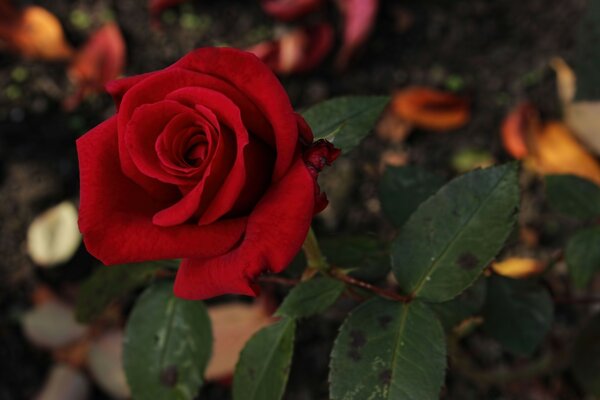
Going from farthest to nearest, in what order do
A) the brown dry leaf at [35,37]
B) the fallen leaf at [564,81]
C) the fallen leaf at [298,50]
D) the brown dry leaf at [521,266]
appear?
the brown dry leaf at [35,37]
the fallen leaf at [298,50]
the fallen leaf at [564,81]
the brown dry leaf at [521,266]

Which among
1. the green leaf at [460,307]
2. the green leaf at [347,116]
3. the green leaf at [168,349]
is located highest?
the green leaf at [347,116]

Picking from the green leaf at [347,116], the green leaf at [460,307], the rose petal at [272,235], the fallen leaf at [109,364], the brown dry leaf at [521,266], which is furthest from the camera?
the fallen leaf at [109,364]

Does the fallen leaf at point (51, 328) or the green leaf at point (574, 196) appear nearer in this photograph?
the green leaf at point (574, 196)

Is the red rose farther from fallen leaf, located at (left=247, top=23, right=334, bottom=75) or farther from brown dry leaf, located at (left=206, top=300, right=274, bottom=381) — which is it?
fallen leaf, located at (left=247, top=23, right=334, bottom=75)

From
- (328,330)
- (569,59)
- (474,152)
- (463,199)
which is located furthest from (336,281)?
(569,59)

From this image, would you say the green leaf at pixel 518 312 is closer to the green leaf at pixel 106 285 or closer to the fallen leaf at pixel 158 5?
the green leaf at pixel 106 285

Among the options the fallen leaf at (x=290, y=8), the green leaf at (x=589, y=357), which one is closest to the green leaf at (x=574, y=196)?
the green leaf at (x=589, y=357)

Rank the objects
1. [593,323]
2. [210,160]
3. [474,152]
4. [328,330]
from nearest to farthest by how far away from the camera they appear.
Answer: [210,160] < [593,323] < [328,330] < [474,152]

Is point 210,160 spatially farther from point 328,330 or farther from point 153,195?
point 328,330

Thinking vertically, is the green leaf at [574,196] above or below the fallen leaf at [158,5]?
above
